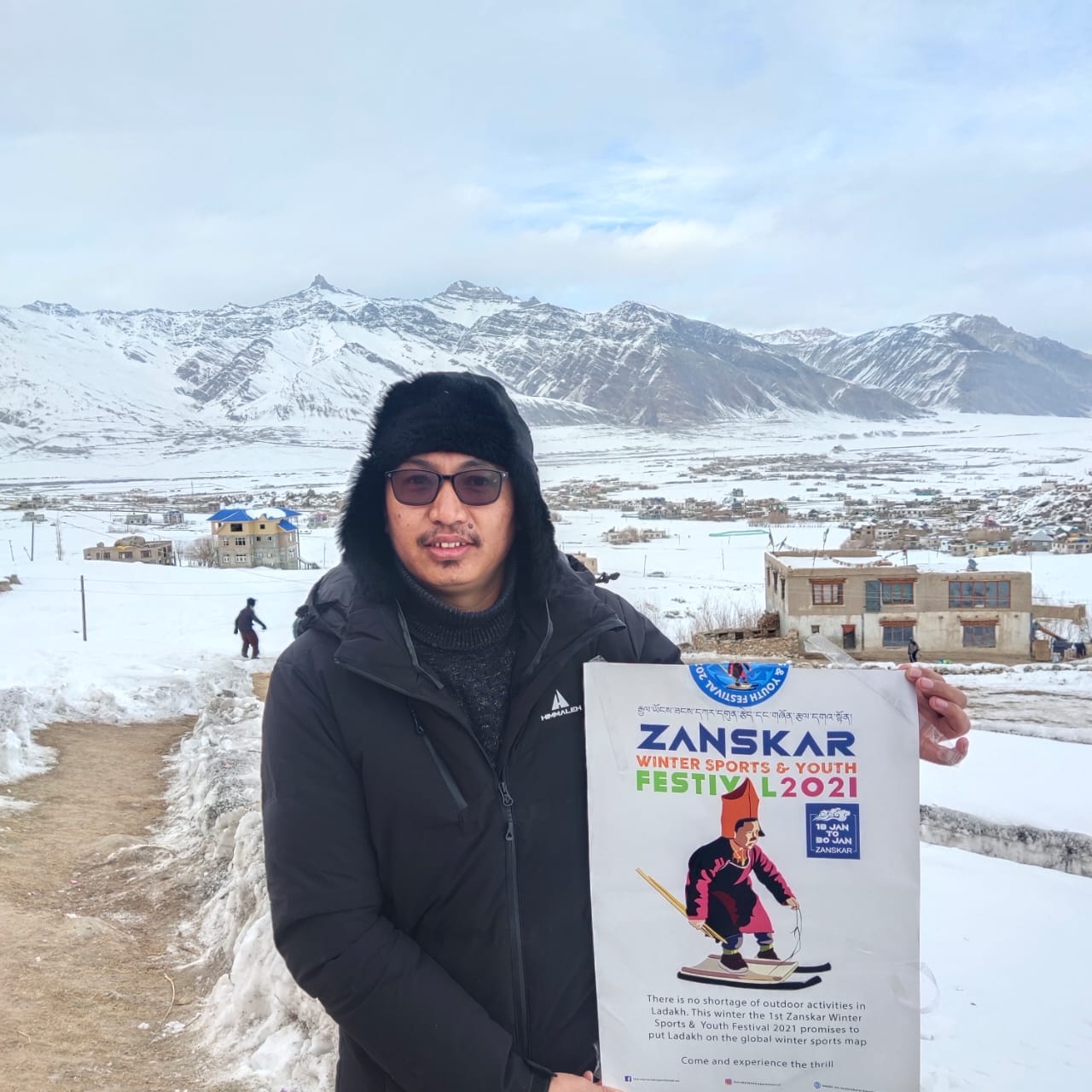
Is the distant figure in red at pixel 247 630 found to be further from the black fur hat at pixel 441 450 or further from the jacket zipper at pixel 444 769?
the jacket zipper at pixel 444 769

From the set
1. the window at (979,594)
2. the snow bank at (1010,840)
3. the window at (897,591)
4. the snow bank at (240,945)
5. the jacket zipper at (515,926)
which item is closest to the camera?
the jacket zipper at (515,926)

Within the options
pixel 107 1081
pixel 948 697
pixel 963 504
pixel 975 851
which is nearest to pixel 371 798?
pixel 948 697

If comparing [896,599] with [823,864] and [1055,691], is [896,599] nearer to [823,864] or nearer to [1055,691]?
[1055,691]

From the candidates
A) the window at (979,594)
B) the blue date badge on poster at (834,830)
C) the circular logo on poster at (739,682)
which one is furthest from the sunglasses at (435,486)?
the window at (979,594)

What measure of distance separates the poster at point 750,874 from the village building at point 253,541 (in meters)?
33.4

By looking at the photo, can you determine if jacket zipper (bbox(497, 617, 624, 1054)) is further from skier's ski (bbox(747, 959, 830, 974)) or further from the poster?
skier's ski (bbox(747, 959, 830, 974))

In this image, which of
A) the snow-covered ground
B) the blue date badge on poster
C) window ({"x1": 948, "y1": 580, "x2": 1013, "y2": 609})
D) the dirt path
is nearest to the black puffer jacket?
the blue date badge on poster

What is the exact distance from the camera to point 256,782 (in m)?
6.66

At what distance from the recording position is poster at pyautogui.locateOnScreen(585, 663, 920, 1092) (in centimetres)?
162

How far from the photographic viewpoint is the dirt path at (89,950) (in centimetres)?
368

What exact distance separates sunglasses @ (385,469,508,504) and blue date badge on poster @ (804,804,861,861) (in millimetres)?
843

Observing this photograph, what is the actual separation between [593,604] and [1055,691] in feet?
43.3

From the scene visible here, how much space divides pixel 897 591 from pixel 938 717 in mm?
22303

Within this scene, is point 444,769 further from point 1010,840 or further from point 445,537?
point 1010,840
